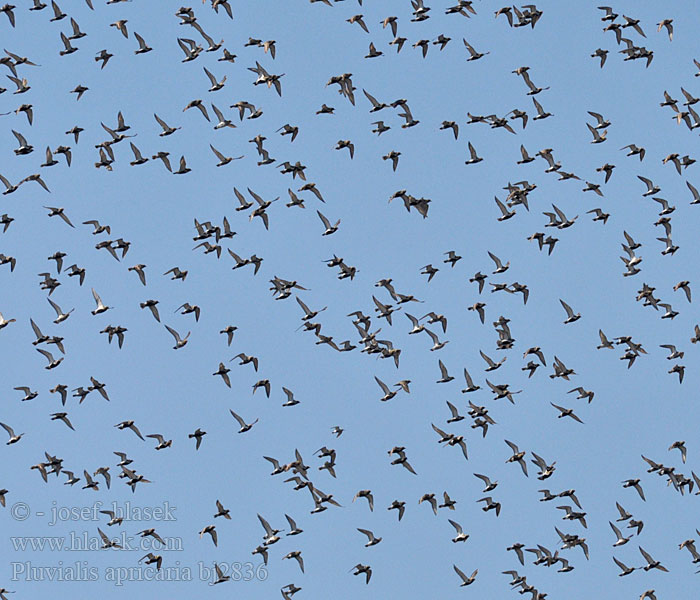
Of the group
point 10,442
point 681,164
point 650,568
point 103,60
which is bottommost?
point 650,568

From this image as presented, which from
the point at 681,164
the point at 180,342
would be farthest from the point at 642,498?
the point at 180,342

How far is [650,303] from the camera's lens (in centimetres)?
10194

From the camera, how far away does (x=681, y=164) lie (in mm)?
102188

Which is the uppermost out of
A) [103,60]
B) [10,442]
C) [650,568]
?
[103,60]

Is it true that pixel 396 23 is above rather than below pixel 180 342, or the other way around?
above

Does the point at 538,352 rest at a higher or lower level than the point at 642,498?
higher

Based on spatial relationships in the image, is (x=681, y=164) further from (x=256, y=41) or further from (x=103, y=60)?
(x=103, y=60)

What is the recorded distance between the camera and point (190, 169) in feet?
326

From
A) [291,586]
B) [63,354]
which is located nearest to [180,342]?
[63,354]

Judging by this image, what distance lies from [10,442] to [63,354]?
705 cm

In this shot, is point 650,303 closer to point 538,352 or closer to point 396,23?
point 538,352

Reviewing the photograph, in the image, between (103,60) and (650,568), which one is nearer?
(103,60)

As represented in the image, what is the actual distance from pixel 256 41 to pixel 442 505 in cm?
2554

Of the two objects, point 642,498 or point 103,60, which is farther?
point 642,498
